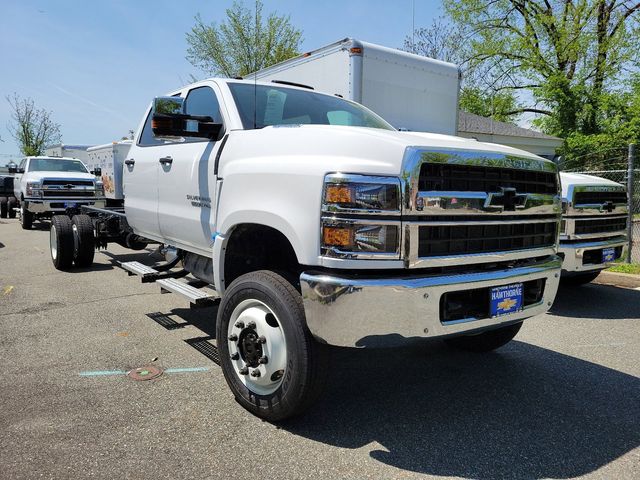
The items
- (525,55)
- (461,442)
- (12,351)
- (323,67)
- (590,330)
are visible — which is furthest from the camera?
(525,55)

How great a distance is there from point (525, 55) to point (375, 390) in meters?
27.5

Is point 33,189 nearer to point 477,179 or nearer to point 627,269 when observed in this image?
point 627,269

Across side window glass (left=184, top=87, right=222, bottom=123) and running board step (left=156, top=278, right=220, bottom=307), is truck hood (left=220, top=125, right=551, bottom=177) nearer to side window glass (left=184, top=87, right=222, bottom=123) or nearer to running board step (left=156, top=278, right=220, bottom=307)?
side window glass (left=184, top=87, right=222, bottom=123)

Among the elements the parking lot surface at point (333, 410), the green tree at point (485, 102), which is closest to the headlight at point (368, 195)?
the parking lot surface at point (333, 410)

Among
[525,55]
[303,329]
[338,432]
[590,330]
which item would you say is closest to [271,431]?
[338,432]

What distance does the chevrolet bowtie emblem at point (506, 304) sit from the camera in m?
2.95

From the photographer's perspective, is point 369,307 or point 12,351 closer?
point 369,307

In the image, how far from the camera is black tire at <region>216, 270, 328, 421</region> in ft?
8.95

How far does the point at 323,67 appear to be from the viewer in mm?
6969

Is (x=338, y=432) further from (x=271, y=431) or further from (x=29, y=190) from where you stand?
(x=29, y=190)

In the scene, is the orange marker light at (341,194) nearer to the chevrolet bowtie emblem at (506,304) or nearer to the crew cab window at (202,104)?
the chevrolet bowtie emblem at (506,304)

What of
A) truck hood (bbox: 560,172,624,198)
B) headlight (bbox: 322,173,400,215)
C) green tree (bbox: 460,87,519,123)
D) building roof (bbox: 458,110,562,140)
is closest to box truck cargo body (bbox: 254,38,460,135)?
truck hood (bbox: 560,172,624,198)

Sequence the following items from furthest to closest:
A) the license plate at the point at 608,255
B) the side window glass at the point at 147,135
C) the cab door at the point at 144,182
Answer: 1. the license plate at the point at 608,255
2. the side window glass at the point at 147,135
3. the cab door at the point at 144,182

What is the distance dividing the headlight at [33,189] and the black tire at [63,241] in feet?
24.5
